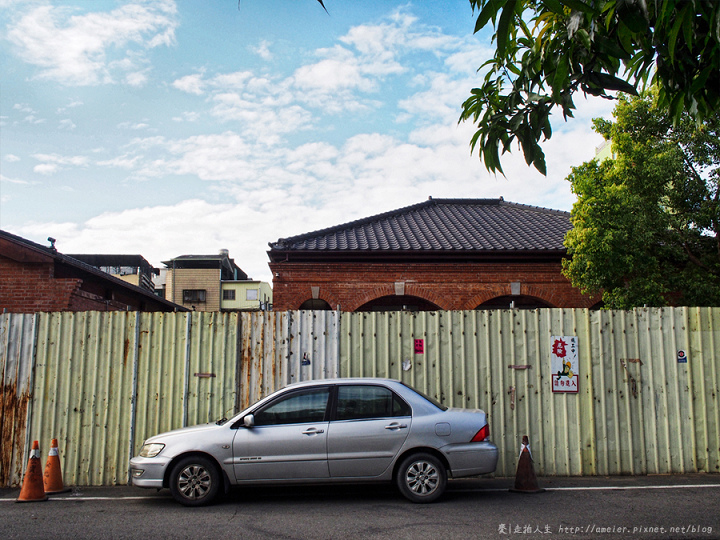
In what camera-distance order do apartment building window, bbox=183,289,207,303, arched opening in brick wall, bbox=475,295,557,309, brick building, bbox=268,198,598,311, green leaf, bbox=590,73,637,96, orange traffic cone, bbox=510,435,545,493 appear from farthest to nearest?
apartment building window, bbox=183,289,207,303, arched opening in brick wall, bbox=475,295,557,309, brick building, bbox=268,198,598,311, orange traffic cone, bbox=510,435,545,493, green leaf, bbox=590,73,637,96

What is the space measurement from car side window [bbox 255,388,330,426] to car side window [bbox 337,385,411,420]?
230 millimetres

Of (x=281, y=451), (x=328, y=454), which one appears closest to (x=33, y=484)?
(x=281, y=451)

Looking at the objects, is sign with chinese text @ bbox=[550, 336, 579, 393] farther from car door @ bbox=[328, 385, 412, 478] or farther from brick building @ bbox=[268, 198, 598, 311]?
brick building @ bbox=[268, 198, 598, 311]

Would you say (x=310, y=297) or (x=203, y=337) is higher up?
(x=310, y=297)

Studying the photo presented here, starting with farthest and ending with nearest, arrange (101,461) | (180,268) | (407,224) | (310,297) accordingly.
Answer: (180,268), (407,224), (310,297), (101,461)

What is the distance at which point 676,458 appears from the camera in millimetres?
8945

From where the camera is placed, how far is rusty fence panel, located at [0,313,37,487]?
29.3ft

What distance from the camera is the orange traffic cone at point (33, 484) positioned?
7.68 m

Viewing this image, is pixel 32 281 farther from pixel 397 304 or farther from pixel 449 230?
pixel 449 230

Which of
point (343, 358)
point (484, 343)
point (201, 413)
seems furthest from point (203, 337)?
point (484, 343)

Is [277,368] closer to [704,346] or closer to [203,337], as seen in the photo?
[203,337]

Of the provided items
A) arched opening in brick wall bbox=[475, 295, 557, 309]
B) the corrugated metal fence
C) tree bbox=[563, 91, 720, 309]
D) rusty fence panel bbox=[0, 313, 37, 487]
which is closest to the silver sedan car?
the corrugated metal fence

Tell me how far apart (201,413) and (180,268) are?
54069 millimetres

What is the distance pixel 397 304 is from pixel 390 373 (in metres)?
7.82
